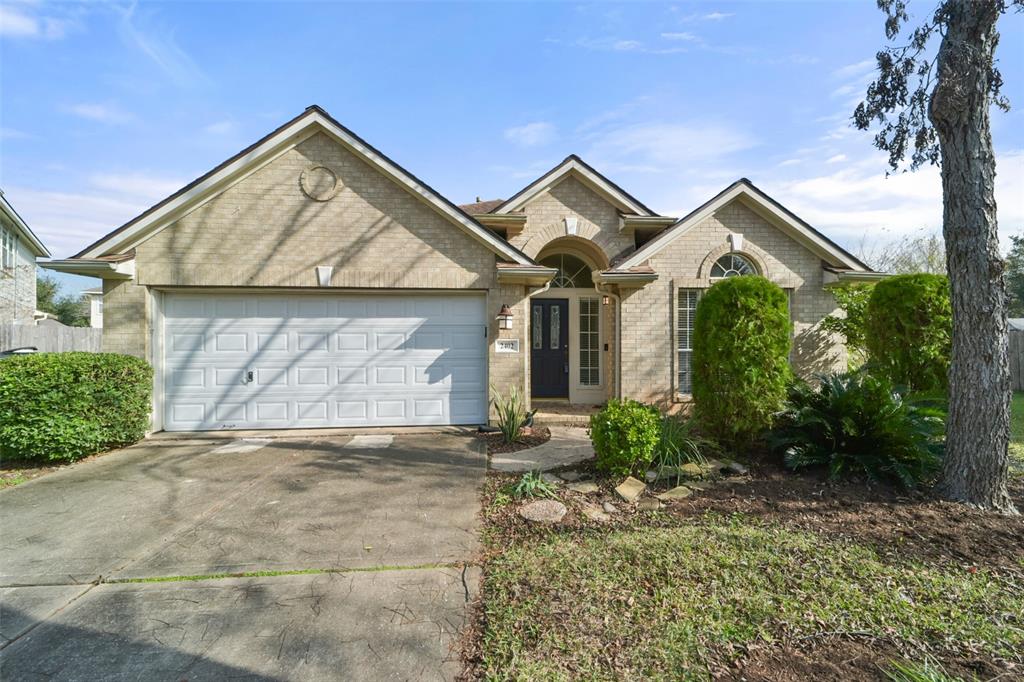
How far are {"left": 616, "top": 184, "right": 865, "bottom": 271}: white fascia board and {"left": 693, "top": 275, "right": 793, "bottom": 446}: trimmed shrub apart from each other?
3.99m

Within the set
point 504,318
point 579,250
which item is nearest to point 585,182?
point 579,250

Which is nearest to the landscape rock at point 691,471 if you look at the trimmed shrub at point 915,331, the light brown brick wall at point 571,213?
the trimmed shrub at point 915,331

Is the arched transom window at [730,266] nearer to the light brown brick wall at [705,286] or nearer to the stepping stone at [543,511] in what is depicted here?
A: the light brown brick wall at [705,286]

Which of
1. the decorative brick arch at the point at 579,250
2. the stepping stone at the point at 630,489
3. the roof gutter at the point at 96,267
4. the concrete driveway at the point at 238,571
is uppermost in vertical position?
the decorative brick arch at the point at 579,250

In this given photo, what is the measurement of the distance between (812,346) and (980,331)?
5998mm

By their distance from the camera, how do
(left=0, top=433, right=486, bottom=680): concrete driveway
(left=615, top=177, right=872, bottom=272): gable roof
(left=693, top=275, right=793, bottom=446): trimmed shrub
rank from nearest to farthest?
(left=0, top=433, right=486, bottom=680): concrete driveway
(left=693, top=275, right=793, bottom=446): trimmed shrub
(left=615, top=177, right=872, bottom=272): gable roof

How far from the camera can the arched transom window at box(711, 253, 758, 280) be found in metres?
10.2

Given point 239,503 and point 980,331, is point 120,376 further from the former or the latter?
point 980,331

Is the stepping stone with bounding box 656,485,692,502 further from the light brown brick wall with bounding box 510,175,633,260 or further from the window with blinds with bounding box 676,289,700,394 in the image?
the light brown brick wall with bounding box 510,175,633,260

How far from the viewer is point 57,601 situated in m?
3.17

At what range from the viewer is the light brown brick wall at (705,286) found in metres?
10.1

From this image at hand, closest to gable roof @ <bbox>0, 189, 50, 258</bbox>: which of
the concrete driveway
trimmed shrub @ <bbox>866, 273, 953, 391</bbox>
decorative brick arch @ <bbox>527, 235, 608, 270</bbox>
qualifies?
the concrete driveway

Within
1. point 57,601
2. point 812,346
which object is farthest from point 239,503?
point 812,346

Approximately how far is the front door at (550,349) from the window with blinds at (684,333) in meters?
2.67
